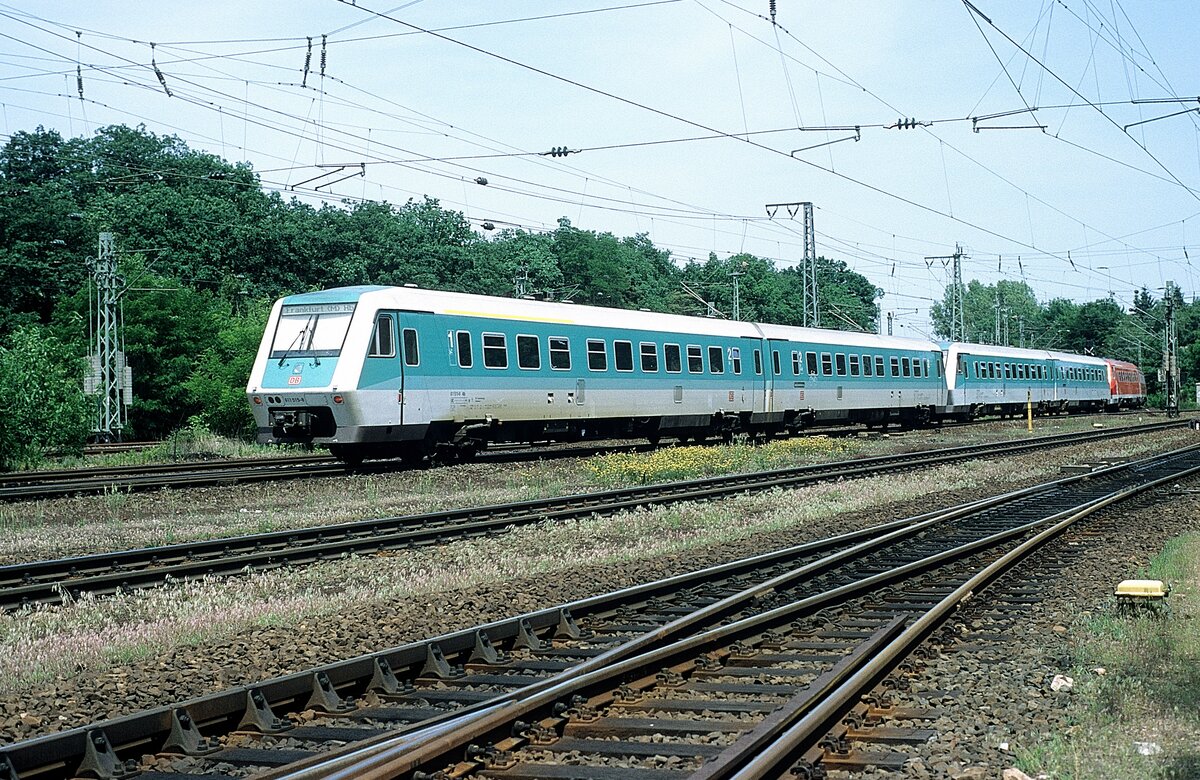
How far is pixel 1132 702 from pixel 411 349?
16201 mm

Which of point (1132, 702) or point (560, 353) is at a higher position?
point (560, 353)

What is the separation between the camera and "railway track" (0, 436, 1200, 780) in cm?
535

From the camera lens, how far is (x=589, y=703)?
6.49m

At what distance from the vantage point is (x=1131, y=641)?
8.28 metres

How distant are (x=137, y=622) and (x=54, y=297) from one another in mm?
50819

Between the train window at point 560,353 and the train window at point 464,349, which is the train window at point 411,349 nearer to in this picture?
the train window at point 464,349

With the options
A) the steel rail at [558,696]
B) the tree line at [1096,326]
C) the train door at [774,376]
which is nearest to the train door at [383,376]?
the steel rail at [558,696]

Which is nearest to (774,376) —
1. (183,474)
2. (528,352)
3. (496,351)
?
(528,352)

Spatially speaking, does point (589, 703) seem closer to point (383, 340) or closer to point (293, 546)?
point (293, 546)

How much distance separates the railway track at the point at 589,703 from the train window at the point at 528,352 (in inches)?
543

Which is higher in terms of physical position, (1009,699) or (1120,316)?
(1120,316)

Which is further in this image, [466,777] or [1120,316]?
[1120,316]

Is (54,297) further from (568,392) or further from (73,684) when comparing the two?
(73,684)

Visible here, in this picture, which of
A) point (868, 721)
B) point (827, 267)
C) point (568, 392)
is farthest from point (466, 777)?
point (827, 267)
